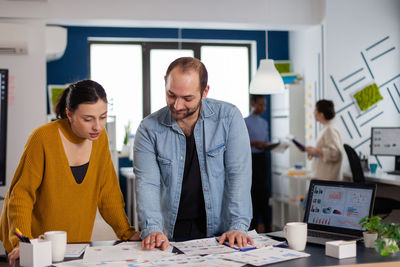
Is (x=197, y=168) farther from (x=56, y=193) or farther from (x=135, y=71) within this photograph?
(x=135, y=71)

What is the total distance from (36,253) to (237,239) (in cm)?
71

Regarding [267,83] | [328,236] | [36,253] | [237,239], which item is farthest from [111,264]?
[267,83]

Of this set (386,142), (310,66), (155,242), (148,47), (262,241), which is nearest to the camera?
(155,242)

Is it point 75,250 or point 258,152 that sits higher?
point 258,152

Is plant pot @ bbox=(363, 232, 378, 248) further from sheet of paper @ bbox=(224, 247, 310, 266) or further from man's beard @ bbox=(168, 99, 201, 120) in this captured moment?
man's beard @ bbox=(168, 99, 201, 120)

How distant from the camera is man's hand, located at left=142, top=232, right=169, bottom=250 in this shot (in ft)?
6.10

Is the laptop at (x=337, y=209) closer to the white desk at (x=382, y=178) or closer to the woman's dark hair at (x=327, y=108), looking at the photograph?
the white desk at (x=382, y=178)

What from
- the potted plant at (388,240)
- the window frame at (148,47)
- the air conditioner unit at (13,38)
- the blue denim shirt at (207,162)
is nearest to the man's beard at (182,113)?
the blue denim shirt at (207,162)

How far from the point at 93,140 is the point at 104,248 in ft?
1.54

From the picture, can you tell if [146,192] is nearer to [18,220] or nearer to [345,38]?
[18,220]

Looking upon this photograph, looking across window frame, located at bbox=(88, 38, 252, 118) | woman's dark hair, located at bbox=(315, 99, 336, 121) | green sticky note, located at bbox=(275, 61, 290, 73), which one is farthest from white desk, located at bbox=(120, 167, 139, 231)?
green sticky note, located at bbox=(275, 61, 290, 73)

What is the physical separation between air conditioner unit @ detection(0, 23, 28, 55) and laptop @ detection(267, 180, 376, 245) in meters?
3.59

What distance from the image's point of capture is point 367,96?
5.75 metres

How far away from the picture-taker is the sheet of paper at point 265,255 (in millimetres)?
1697
